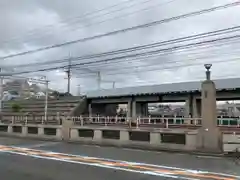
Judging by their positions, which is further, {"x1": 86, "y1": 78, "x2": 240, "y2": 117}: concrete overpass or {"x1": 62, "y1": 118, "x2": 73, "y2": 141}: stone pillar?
{"x1": 86, "y1": 78, "x2": 240, "y2": 117}: concrete overpass

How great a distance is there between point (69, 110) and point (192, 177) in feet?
215

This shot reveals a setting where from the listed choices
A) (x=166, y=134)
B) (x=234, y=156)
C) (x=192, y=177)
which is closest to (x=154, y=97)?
(x=166, y=134)

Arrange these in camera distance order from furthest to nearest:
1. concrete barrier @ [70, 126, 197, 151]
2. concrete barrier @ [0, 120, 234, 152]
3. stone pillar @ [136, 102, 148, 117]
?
stone pillar @ [136, 102, 148, 117]
concrete barrier @ [70, 126, 197, 151]
concrete barrier @ [0, 120, 234, 152]

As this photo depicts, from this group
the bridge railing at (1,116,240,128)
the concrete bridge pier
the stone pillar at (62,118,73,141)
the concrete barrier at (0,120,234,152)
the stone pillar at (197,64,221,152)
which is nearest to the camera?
the stone pillar at (197,64,221,152)

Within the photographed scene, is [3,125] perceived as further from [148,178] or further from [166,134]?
[148,178]

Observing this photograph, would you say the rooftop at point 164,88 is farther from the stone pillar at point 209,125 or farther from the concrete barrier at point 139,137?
the stone pillar at point 209,125

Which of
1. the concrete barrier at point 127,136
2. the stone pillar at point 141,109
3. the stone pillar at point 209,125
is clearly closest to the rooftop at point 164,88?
the stone pillar at point 141,109

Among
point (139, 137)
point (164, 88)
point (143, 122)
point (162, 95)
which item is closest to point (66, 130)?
point (139, 137)

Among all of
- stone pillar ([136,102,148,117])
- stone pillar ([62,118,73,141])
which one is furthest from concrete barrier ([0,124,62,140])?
stone pillar ([136,102,148,117])

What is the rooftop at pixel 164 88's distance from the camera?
191 feet

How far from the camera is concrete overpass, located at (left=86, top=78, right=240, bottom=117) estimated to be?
59.3 m

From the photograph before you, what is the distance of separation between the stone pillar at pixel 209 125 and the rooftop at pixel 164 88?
40911 millimetres

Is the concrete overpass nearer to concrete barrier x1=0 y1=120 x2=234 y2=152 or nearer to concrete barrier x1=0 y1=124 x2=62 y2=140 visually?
concrete barrier x1=0 y1=124 x2=62 y2=140

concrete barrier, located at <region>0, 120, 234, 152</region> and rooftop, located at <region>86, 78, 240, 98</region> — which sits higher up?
rooftop, located at <region>86, 78, 240, 98</region>
